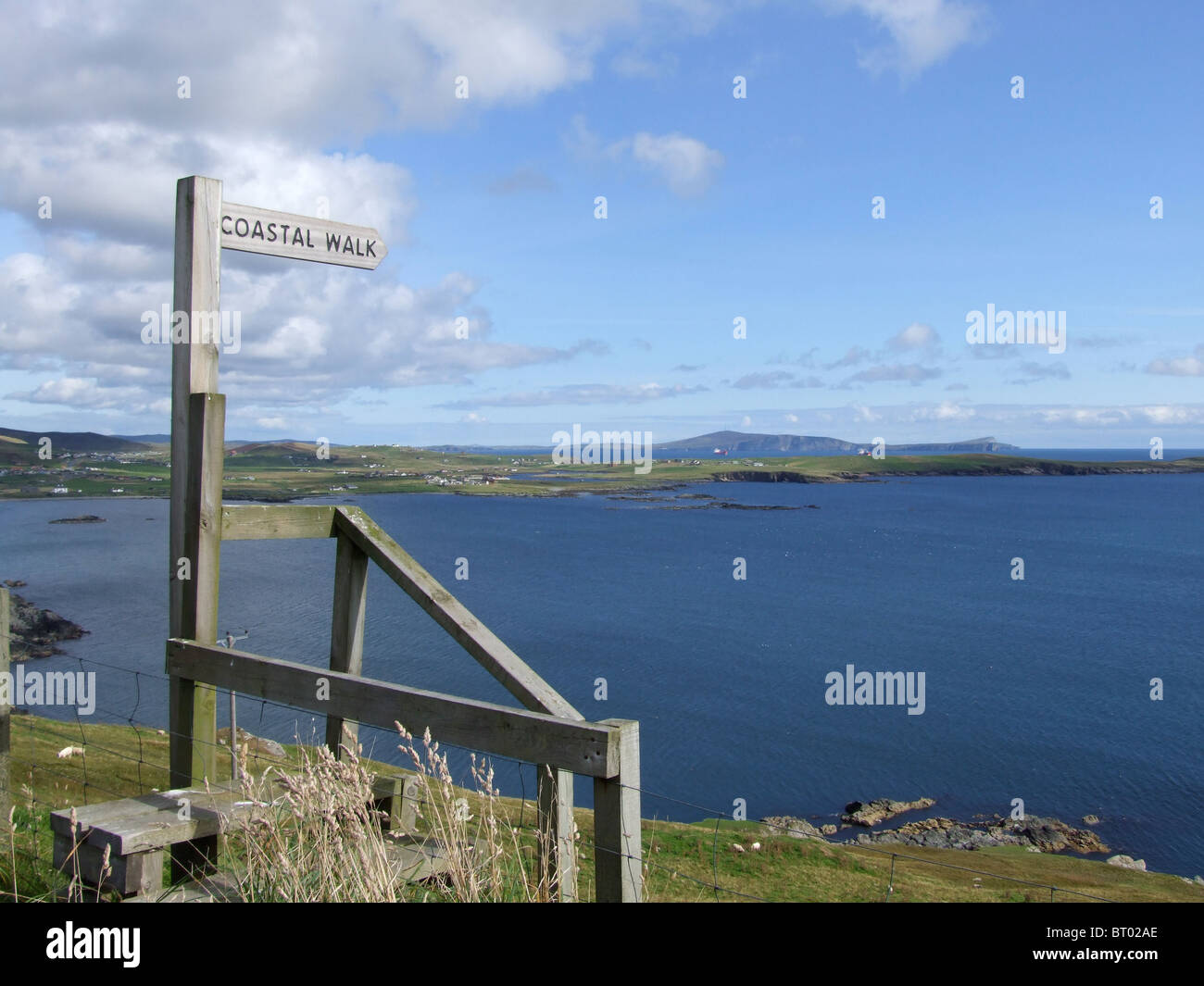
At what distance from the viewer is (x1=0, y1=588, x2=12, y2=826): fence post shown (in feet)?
17.6

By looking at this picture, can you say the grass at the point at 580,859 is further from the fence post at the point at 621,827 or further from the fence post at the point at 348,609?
the fence post at the point at 348,609

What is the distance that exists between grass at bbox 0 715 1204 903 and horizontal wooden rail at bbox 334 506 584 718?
17.1 inches

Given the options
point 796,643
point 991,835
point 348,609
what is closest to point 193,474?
point 348,609

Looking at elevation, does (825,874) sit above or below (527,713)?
below

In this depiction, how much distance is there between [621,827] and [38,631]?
5883 cm

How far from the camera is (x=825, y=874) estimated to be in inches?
830

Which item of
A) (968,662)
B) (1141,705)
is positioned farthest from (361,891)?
(968,662)

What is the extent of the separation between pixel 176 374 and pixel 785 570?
76.0 metres

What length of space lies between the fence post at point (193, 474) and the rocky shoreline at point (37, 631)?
50.7m

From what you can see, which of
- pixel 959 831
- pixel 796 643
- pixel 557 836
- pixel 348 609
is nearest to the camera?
pixel 557 836

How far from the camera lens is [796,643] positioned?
52.8m
